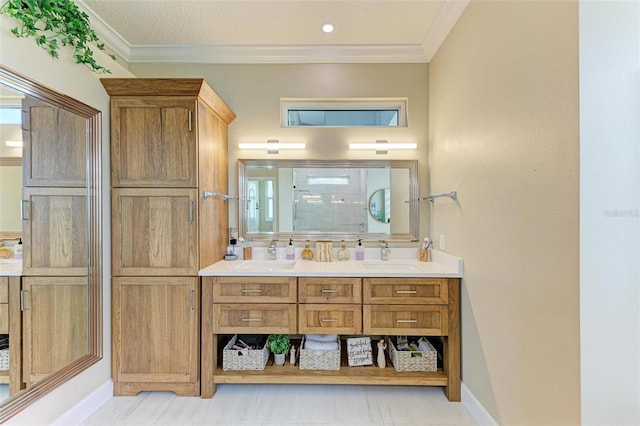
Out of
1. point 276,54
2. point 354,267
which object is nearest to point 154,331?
point 354,267

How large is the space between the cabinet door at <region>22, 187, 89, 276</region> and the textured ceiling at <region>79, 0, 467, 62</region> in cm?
130

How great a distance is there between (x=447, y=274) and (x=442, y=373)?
70 cm

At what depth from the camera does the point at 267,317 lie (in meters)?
1.93

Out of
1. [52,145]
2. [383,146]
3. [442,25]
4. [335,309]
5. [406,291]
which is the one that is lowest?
[335,309]

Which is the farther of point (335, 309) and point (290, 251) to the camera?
point (290, 251)

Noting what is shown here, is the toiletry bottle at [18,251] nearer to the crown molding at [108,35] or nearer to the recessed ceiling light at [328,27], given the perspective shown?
the crown molding at [108,35]

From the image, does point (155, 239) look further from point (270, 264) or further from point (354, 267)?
point (354, 267)

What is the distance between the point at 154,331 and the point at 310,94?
2.16 m

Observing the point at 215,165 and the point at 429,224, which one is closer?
the point at 215,165

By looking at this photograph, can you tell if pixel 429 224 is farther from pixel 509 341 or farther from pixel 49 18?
pixel 49 18

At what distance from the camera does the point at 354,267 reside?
2.08 m

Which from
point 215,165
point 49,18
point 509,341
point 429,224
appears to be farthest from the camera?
point 429,224
